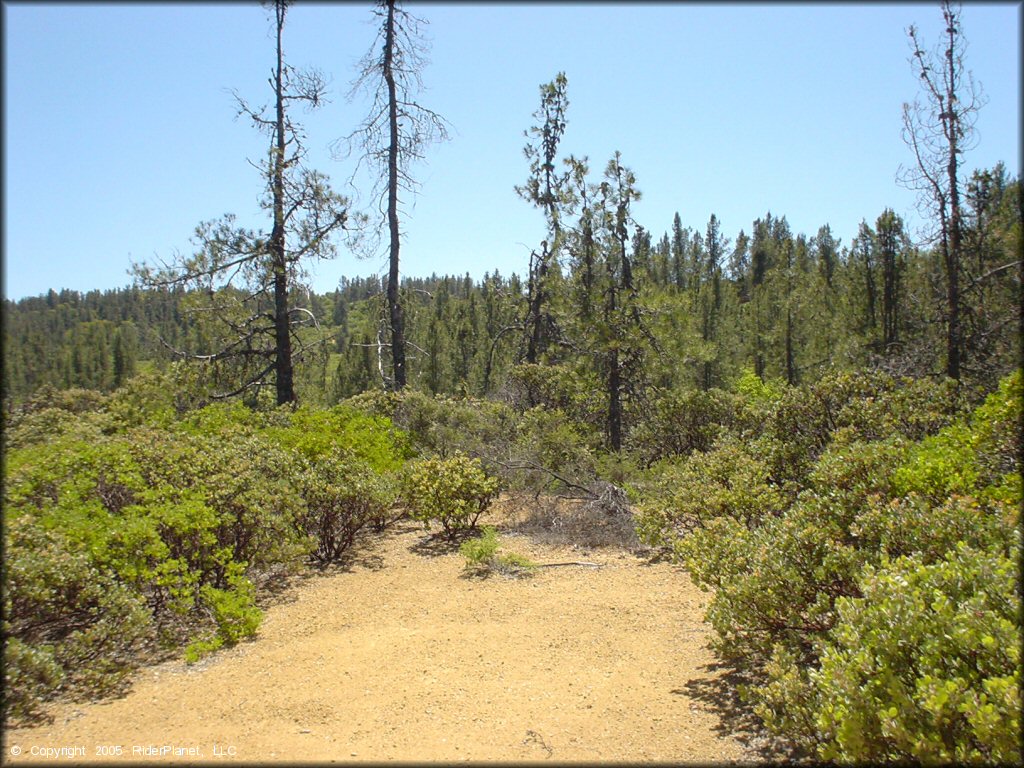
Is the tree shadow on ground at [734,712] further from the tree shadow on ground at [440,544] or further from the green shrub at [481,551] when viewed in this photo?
the tree shadow on ground at [440,544]

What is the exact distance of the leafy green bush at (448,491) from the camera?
790 centimetres

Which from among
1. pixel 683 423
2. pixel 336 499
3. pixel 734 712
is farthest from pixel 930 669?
pixel 683 423

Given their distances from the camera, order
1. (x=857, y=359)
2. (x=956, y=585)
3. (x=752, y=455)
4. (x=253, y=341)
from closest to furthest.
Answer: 1. (x=956, y=585)
2. (x=752, y=455)
3. (x=253, y=341)
4. (x=857, y=359)

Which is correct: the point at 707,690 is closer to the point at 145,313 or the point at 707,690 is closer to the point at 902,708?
the point at 902,708

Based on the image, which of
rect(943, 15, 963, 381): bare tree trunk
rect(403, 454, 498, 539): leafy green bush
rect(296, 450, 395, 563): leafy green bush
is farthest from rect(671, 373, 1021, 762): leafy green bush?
rect(943, 15, 963, 381): bare tree trunk

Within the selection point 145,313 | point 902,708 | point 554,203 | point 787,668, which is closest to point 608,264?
point 554,203

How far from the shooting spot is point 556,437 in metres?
9.36

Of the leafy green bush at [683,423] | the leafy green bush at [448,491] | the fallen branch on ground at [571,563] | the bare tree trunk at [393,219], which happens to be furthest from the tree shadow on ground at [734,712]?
the bare tree trunk at [393,219]

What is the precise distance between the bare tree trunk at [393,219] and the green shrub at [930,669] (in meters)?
10.8

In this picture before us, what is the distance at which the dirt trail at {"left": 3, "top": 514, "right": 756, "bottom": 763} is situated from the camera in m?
3.48

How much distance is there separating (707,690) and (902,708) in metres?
1.80

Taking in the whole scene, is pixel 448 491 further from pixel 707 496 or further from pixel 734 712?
pixel 734 712

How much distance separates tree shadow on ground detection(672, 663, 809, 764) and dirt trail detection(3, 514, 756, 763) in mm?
19

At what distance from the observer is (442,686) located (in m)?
4.25
